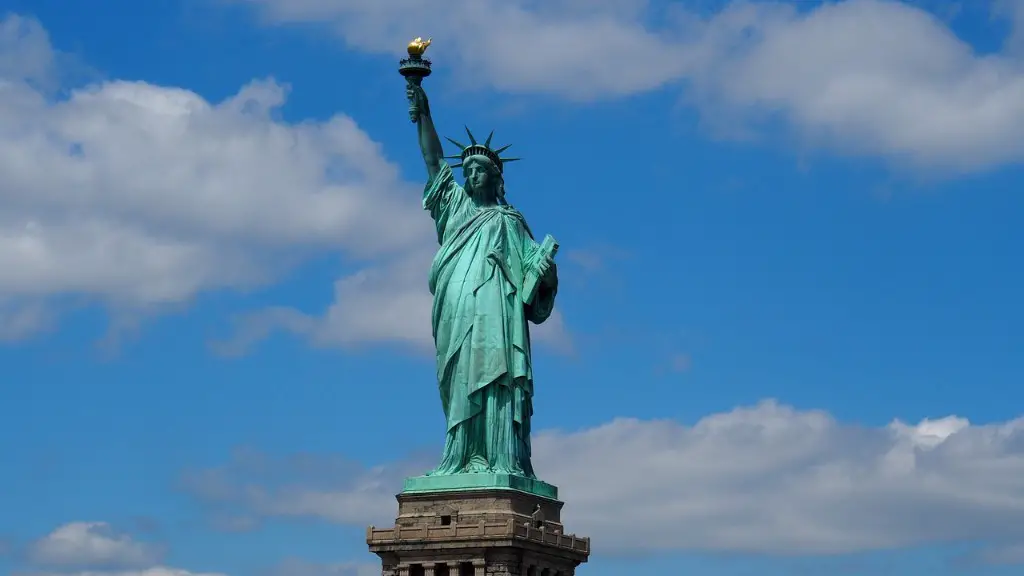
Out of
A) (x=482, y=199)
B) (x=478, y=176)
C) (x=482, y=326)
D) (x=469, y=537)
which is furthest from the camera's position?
(x=482, y=199)

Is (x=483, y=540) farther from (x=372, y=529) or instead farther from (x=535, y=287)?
(x=535, y=287)

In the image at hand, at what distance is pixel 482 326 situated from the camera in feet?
209

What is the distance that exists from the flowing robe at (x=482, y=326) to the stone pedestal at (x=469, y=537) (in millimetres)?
937

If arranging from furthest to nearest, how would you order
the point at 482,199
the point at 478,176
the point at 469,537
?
1. the point at 482,199
2. the point at 478,176
3. the point at 469,537

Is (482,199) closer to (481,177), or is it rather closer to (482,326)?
(481,177)

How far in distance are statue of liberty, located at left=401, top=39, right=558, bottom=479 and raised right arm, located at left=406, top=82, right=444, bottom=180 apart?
3 cm

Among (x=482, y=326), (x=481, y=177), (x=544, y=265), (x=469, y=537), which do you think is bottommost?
(x=469, y=537)

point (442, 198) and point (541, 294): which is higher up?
point (442, 198)

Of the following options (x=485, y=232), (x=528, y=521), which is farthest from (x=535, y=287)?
(x=528, y=521)

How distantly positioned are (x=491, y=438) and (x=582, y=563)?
454 centimetres

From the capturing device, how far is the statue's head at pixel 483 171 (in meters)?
65.8

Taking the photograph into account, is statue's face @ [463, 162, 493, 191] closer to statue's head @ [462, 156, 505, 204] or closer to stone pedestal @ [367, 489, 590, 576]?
statue's head @ [462, 156, 505, 204]

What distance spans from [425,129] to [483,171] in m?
2.05

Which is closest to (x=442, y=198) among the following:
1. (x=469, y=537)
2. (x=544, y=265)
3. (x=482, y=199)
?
(x=482, y=199)
